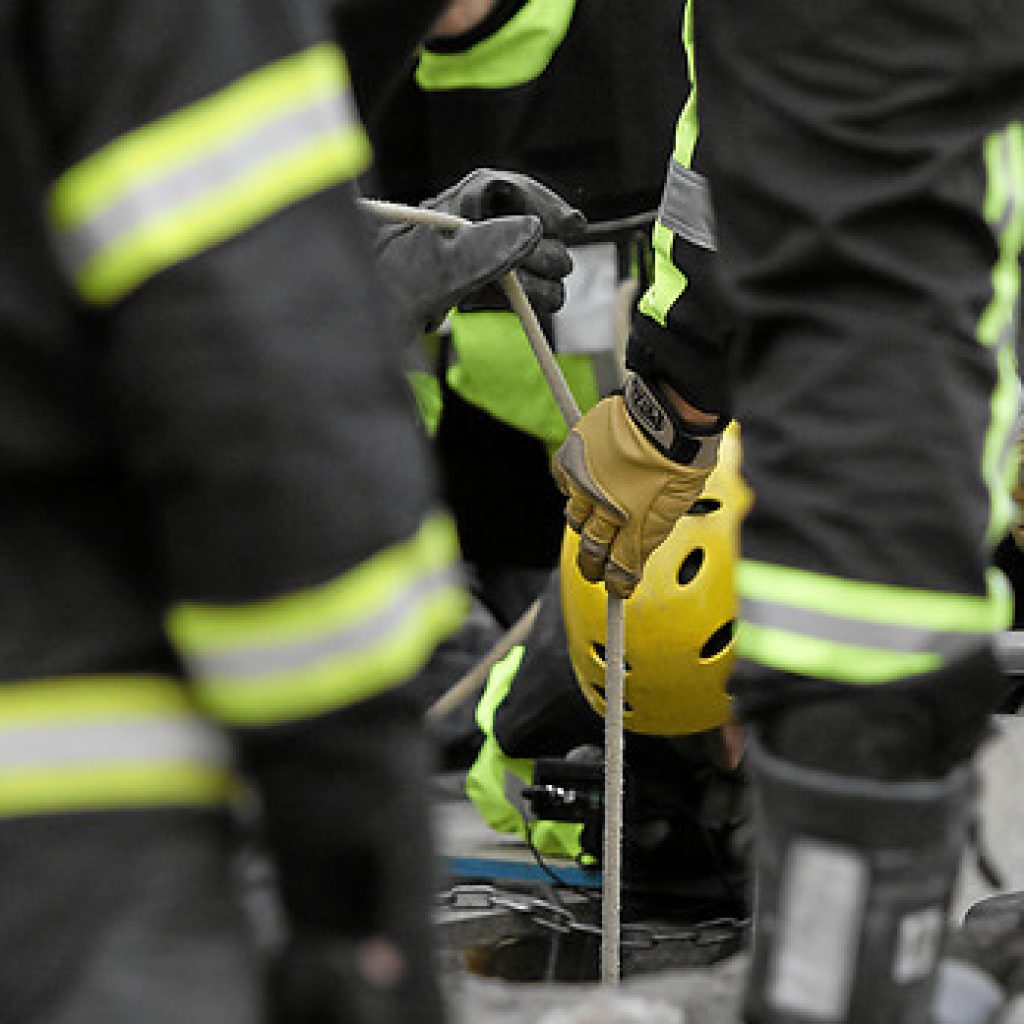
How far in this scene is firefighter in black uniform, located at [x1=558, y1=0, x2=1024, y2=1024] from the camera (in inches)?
46.3

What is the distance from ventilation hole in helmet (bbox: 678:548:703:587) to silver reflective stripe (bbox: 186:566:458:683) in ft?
6.13

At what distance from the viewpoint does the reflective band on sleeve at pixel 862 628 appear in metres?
1.17

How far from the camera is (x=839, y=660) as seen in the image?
1.18 metres

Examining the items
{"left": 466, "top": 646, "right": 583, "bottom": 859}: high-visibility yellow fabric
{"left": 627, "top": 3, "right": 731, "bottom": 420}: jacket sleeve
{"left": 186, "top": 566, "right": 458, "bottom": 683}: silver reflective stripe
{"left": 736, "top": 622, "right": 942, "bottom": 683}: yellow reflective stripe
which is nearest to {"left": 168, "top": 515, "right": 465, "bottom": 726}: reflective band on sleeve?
{"left": 186, "top": 566, "right": 458, "bottom": 683}: silver reflective stripe

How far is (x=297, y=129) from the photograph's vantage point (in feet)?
2.73

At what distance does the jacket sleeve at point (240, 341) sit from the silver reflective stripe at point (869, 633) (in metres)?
0.40

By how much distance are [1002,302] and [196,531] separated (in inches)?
25.6

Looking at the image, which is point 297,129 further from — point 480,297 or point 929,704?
point 480,297

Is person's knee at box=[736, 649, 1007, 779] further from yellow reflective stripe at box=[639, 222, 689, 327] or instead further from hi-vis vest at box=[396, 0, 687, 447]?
hi-vis vest at box=[396, 0, 687, 447]

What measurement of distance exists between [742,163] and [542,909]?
72.1 inches

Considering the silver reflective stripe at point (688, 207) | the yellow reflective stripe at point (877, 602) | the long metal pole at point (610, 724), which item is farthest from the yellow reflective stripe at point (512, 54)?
the yellow reflective stripe at point (877, 602)

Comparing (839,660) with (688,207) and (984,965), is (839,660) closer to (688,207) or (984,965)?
(984,965)

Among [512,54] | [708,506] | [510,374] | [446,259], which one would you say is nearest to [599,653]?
[708,506]

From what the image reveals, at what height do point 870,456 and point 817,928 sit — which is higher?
point 870,456
